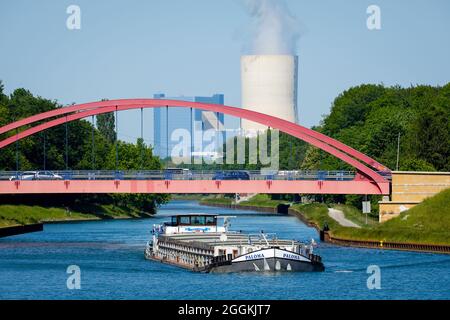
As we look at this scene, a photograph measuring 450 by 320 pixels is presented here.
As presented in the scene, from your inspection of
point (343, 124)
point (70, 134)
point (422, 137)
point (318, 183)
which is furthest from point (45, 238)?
point (343, 124)

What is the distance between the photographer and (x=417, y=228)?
9644 centimetres

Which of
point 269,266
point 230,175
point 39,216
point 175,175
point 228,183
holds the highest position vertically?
point 230,175

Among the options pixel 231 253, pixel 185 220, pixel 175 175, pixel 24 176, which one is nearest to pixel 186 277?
pixel 231 253

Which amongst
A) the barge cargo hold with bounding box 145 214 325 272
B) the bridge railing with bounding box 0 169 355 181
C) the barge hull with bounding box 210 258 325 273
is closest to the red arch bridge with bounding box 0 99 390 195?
the bridge railing with bounding box 0 169 355 181

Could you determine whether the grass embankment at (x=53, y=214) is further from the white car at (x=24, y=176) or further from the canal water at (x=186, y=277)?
the canal water at (x=186, y=277)

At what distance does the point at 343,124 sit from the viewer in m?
175

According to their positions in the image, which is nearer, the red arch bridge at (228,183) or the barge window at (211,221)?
the barge window at (211,221)

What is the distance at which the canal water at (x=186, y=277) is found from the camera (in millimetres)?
66438

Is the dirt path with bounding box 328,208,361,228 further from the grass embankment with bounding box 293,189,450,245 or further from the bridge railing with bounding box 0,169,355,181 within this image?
the grass embankment with bounding box 293,189,450,245

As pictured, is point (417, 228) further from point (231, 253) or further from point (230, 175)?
point (231, 253)

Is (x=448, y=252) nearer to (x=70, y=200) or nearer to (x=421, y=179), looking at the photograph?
(x=421, y=179)

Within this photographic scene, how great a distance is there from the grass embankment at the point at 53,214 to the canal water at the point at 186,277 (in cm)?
2665

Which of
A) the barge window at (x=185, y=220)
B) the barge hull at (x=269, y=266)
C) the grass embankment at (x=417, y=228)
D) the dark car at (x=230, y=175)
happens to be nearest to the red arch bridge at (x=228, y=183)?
the barge window at (x=185, y=220)

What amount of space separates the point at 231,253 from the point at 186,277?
132 inches
